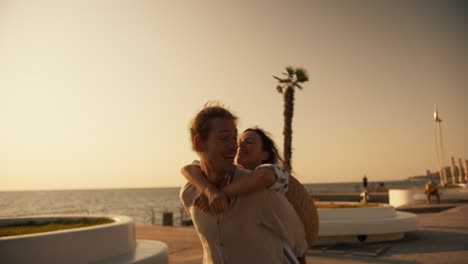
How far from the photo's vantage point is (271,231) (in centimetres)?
192

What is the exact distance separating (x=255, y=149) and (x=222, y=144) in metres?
0.85

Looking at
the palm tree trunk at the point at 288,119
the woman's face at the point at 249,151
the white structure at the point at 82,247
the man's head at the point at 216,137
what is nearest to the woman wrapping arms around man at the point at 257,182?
the woman's face at the point at 249,151

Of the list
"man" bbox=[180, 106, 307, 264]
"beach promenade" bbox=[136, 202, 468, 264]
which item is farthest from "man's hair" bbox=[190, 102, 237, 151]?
"beach promenade" bbox=[136, 202, 468, 264]

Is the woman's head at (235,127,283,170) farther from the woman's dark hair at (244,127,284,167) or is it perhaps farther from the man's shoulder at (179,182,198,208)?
the man's shoulder at (179,182,198,208)

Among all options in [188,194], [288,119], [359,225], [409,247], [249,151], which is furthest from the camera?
[288,119]

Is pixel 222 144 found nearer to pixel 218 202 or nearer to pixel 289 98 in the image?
pixel 218 202

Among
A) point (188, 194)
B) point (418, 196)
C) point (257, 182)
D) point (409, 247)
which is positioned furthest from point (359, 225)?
point (418, 196)

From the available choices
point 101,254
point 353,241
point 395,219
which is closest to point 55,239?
point 101,254

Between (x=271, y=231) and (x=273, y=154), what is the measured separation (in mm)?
1012

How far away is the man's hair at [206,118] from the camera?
6.52 feet

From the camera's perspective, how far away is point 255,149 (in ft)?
9.04

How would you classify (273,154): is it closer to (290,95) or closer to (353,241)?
(353,241)

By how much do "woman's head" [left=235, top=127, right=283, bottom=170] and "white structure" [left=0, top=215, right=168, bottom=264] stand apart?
15.8 ft

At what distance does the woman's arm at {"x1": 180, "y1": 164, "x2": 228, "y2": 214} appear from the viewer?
179 centimetres
